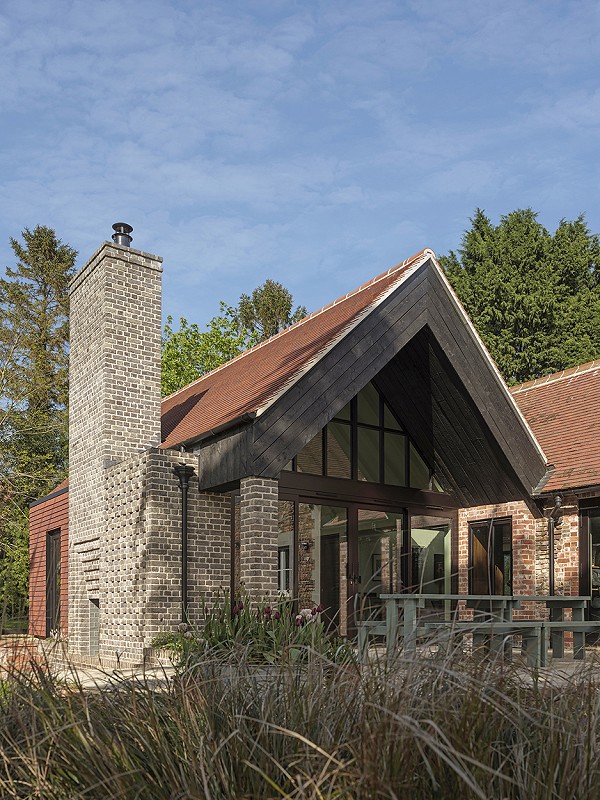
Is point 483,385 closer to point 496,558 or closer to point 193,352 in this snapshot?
point 496,558

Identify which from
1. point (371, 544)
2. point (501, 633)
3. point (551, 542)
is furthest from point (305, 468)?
point (501, 633)

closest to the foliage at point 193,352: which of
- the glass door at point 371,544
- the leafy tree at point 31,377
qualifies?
the leafy tree at point 31,377

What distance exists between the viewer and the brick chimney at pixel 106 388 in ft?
39.7

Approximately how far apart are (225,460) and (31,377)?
22750 millimetres

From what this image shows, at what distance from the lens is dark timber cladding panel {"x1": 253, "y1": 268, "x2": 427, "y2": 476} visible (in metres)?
9.88

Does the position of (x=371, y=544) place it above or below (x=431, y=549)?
above

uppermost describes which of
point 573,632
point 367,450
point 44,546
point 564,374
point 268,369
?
point 564,374

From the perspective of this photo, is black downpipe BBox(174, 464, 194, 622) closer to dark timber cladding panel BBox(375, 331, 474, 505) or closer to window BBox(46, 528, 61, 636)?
dark timber cladding panel BBox(375, 331, 474, 505)

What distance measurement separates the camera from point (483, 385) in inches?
479

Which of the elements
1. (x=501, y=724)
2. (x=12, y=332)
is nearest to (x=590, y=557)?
(x=501, y=724)

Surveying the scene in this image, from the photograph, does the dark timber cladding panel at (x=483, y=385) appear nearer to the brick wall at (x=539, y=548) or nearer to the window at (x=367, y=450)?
the brick wall at (x=539, y=548)

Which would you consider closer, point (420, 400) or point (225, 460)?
point (225, 460)

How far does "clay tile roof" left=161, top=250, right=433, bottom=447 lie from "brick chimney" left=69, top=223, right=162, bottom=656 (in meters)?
0.76

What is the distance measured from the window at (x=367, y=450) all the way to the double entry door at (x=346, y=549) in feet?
1.56
